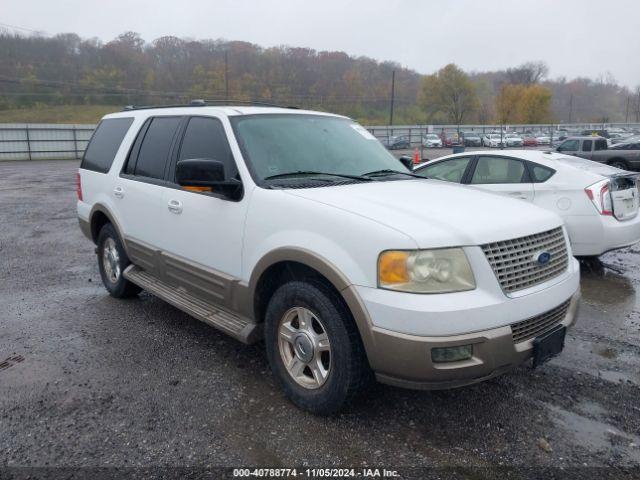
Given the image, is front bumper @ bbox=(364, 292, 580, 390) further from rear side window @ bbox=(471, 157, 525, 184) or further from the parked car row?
the parked car row

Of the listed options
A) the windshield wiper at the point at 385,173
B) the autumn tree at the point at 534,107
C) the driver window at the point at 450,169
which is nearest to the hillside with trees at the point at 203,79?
the autumn tree at the point at 534,107

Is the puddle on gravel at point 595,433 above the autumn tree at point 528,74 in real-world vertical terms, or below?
below

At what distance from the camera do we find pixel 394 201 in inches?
125

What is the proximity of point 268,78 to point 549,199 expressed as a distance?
242ft

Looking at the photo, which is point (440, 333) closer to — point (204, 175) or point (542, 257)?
point (542, 257)

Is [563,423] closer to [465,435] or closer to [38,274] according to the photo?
[465,435]

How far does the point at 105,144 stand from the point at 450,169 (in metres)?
4.61

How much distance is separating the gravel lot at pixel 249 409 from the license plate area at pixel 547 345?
469mm

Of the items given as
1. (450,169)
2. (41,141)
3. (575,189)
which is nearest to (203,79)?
(41,141)

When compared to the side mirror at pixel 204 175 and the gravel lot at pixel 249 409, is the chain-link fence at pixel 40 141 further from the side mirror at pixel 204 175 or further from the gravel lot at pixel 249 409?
the side mirror at pixel 204 175

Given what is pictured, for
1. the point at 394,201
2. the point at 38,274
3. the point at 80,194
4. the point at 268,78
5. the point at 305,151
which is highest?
the point at 268,78

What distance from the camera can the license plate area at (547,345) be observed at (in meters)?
2.89

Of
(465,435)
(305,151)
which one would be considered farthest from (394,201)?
(465,435)

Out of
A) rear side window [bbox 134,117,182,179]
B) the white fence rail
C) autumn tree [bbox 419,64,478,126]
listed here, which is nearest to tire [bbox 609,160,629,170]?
the white fence rail
